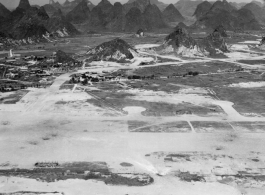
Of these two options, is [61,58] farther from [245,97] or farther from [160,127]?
[160,127]

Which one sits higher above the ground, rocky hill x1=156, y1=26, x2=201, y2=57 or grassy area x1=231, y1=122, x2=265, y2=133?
rocky hill x1=156, y1=26, x2=201, y2=57

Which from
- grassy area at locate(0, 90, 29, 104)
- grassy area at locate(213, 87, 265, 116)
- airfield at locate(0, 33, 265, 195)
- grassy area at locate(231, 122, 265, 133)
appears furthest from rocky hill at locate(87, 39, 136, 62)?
grassy area at locate(231, 122, 265, 133)

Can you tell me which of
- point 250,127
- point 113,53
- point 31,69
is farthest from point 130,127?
point 113,53

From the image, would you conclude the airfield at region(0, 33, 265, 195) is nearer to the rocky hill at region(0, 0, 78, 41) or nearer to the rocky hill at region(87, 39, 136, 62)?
the rocky hill at region(87, 39, 136, 62)

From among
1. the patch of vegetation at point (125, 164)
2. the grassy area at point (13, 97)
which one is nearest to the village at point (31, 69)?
the grassy area at point (13, 97)

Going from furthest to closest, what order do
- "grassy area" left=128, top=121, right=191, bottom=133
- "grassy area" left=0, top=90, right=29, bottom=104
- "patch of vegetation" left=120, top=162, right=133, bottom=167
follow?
"grassy area" left=0, top=90, right=29, bottom=104
"grassy area" left=128, top=121, right=191, bottom=133
"patch of vegetation" left=120, top=162, right=133, bottom=167

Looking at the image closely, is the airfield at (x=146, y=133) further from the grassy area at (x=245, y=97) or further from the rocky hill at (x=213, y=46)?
the rocky hill at (x=213, y=46)

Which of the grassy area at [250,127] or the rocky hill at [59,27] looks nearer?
the grassy area at [250,127]
